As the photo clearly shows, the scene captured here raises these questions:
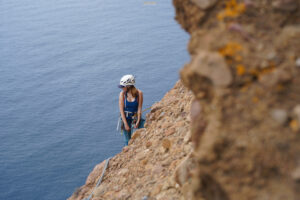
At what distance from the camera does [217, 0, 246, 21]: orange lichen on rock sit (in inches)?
72.6

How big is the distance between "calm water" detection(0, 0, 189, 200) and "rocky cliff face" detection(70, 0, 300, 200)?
664 centimetres

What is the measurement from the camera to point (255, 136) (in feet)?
5.36

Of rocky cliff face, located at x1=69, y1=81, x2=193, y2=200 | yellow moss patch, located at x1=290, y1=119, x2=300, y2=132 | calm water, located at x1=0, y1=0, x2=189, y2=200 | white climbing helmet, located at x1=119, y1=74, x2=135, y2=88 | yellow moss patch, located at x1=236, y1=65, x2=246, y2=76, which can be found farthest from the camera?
calm water, located at x1=0, y1=0, x2=189, y2=200

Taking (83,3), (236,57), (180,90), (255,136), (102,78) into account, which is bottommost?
(255,136)

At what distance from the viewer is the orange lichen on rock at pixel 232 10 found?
72.6 inches

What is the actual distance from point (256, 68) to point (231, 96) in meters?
0.21

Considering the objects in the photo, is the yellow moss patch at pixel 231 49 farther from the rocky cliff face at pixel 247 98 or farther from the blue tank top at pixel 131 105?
the blue tank top at pixel 131 105

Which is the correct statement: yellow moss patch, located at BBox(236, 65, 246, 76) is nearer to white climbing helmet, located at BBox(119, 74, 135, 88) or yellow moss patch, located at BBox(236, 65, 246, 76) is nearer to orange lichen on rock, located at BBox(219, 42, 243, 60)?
orange lichen on rock, located at BBox(219, 42, 243, 60)

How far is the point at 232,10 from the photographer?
1855 millimetres

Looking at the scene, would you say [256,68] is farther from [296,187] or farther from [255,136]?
[296,187]

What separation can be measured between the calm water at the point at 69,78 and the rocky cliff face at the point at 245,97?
Answer: 664 cm

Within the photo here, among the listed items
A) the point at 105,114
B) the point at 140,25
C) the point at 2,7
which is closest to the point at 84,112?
the point at 105,114

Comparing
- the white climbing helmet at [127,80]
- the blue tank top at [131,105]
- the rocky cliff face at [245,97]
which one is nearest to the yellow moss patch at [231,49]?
the rocky cliff face at [245,97]

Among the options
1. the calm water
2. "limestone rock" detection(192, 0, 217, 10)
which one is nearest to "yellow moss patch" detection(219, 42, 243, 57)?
"limestone rock" detection(192, 0, 217, 10)
